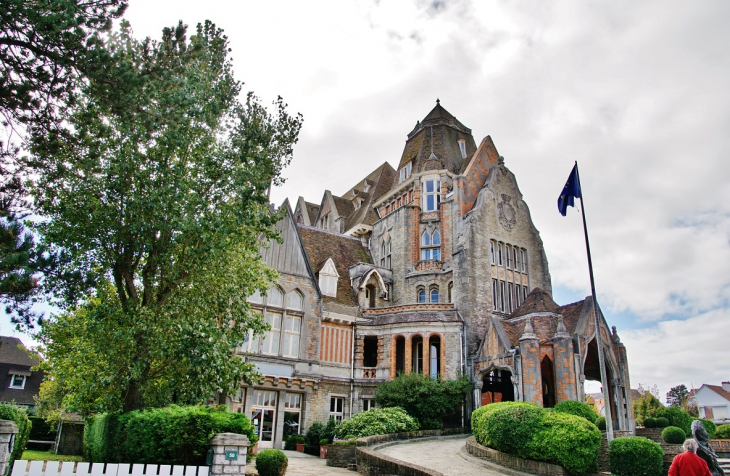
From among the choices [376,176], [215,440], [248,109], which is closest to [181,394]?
[215,440]

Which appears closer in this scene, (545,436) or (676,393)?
(545,436)

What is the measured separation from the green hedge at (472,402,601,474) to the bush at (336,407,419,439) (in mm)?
6376

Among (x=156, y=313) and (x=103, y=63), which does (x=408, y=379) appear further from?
(x=103, y=63)

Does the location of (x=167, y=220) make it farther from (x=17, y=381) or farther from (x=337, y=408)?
(x=17, y=381)

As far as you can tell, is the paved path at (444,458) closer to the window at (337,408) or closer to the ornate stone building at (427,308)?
the ornate stone building at (427,308)

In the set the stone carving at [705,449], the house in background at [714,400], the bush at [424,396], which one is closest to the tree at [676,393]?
the house in background at [714,400]

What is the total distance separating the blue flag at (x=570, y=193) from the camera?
2128 cm

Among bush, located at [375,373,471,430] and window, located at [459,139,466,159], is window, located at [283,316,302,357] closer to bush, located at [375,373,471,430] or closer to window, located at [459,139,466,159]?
bush, located at [375,373,471,430]

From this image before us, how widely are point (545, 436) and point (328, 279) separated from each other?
1824 centimetres

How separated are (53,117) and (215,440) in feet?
26.5

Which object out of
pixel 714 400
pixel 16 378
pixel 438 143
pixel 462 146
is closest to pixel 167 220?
pixel 438 143

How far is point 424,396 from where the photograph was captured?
89.1 ft

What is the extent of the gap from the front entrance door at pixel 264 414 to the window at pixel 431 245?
46.6 ft

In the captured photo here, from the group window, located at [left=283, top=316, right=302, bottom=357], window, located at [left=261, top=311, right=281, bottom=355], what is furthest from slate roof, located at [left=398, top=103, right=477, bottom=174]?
window, located at [left=261, top=311, right=281, bottom=355]
